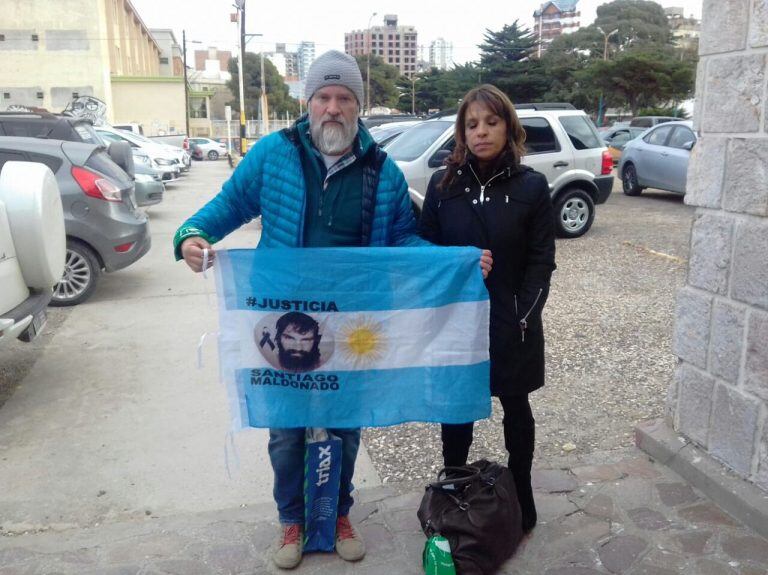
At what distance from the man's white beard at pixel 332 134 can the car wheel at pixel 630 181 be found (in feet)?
47.2

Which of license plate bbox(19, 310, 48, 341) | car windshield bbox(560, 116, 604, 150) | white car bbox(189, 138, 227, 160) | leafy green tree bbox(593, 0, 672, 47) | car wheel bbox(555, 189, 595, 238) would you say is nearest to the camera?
license plate bbox(19, 310, 48, 341)

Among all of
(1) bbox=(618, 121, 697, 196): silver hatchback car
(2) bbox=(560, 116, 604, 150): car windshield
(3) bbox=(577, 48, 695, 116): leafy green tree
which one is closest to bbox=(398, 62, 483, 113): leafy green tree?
(3) bbox=(577, 48, 695, 116): leafy green tree

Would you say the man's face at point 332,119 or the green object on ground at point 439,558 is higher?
the man's face at point 332,119

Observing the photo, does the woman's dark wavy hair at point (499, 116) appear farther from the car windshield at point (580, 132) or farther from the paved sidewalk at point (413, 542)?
the car windshield at point (580, 132)

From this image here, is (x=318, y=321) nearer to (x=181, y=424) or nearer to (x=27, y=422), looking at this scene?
(x=181, y=424)

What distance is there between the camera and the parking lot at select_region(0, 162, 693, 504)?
13.0 feet

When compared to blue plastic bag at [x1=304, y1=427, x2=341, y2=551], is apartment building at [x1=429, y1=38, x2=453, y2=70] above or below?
above

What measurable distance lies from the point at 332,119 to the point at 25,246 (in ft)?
9.69

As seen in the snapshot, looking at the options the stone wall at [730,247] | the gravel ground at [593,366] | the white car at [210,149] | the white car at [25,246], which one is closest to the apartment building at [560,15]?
the white car at [210,149]

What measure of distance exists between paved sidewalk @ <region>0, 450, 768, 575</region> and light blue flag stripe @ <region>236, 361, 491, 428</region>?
0.65 meters

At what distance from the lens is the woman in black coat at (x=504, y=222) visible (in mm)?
2793

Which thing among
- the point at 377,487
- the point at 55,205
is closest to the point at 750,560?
the point at 377,487

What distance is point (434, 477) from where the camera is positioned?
147 inches

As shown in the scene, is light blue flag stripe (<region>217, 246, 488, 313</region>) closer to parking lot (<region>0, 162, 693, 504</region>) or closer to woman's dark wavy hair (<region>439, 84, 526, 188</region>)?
woman's dark wavy hair (<region>439, 84, 526, 188</region>)
